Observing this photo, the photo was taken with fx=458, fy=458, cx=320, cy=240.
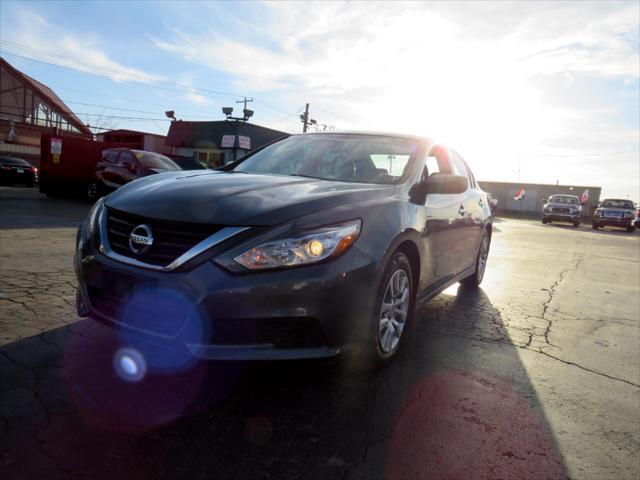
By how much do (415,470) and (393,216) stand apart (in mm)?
1381

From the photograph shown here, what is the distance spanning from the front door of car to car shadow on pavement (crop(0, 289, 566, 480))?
823 millimetres

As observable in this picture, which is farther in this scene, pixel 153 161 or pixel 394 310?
pixel 153 161

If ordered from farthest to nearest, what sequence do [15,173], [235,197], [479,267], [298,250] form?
[15,173] < [479,267] < [235,197] < [298,250]

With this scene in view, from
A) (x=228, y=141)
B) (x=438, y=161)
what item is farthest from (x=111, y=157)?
(x=228, y=141)

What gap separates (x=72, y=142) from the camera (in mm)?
15219

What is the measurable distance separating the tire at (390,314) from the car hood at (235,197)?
0.47m

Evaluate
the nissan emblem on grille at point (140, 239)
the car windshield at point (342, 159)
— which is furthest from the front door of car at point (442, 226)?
the nissan emblem on grille at point (140, 239)

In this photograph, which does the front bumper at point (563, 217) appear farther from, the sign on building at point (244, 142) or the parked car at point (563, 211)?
the sign on building at point (244, 142)

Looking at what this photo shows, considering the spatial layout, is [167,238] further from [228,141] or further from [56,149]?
[228,141]

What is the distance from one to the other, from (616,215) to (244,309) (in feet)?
87.4

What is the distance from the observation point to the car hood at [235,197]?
2.30m

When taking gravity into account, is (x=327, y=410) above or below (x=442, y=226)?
below

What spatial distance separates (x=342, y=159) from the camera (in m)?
3.64

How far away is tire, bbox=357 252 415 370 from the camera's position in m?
2.56
